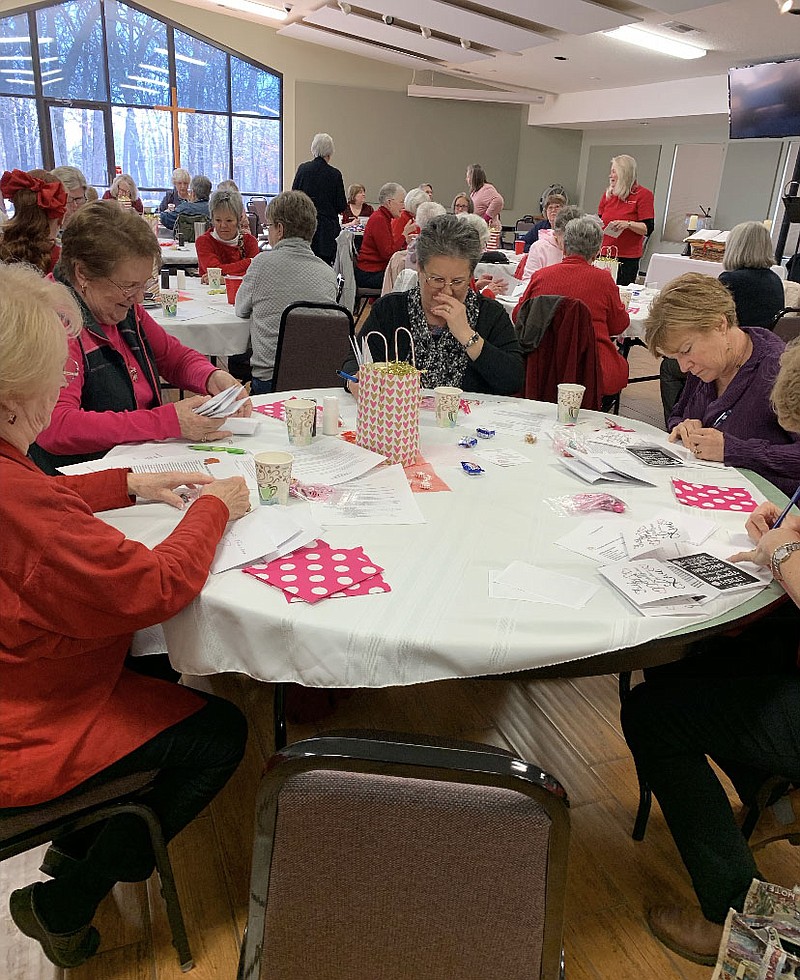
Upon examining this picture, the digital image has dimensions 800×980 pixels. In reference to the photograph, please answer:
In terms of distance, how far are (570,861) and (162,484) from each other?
4.10 ft

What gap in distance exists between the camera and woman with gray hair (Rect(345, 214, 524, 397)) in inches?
91.7

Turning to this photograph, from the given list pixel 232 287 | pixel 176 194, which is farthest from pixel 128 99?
pixel 232 287

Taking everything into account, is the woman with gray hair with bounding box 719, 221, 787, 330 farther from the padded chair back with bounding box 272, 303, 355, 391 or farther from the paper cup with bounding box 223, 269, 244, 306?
the paper cup with bounding box 223, 269, 244, 306

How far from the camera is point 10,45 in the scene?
1041 cm

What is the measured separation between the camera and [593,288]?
3.67m

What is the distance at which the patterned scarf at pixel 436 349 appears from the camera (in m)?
2.49

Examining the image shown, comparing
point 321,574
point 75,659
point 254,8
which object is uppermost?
point 254,8

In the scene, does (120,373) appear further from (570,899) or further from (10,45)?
(10,45)

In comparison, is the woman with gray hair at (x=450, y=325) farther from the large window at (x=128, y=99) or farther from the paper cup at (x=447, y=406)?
the large window at (x=128, y=99)

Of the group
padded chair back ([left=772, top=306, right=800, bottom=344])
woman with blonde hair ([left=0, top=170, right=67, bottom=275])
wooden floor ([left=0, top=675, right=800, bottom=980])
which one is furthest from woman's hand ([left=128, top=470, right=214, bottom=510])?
padded chair back ([left=772, top=306, right=800, bottom=344])

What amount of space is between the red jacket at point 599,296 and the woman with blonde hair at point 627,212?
240 cm

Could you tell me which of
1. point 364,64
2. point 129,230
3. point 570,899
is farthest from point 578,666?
point 364,64

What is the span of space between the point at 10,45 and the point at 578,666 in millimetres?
12838

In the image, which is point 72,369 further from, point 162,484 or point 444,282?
point 444,282
